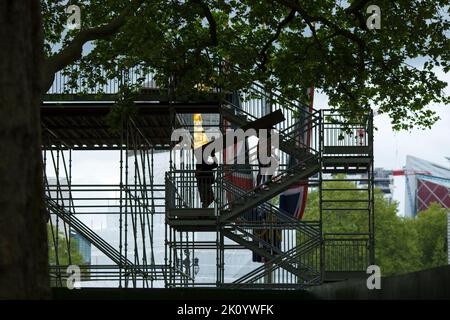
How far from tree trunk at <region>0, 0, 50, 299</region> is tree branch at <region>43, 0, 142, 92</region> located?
374 inches

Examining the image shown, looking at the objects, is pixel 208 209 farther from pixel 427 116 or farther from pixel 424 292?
pixel 424 292

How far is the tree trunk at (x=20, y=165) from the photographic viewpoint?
359 inches

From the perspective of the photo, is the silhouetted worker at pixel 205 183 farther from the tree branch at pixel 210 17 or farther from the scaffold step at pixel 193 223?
the tree branch at pixel 210 17

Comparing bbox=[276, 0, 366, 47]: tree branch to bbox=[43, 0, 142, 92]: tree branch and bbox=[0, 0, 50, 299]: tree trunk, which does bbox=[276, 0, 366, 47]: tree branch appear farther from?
bbox=[0, 0, 50, 299]: tree trunk

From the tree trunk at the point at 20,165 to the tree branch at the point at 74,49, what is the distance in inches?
374

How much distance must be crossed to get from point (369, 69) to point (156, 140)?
10.9m

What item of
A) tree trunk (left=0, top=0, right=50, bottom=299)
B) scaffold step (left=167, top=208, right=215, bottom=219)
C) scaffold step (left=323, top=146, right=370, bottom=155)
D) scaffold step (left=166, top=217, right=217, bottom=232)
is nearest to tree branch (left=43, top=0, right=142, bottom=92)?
scaffold step (left=167, top=208, right=215, bottom=219)

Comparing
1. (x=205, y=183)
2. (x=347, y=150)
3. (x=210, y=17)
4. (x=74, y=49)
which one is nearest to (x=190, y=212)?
(x=205, y=183)

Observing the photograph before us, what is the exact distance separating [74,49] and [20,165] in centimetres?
1297

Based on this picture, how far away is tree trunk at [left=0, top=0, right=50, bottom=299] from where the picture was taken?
9125 millimetres

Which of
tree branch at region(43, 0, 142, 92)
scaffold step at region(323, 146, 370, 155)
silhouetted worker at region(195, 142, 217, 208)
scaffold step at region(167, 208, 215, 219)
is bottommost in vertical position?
scaffold step at region(167, 208, 215, 219)

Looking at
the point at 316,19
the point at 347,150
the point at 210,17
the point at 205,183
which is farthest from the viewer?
the point at 347,150

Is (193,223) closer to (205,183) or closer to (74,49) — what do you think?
(205,183)

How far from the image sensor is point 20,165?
927 cm
